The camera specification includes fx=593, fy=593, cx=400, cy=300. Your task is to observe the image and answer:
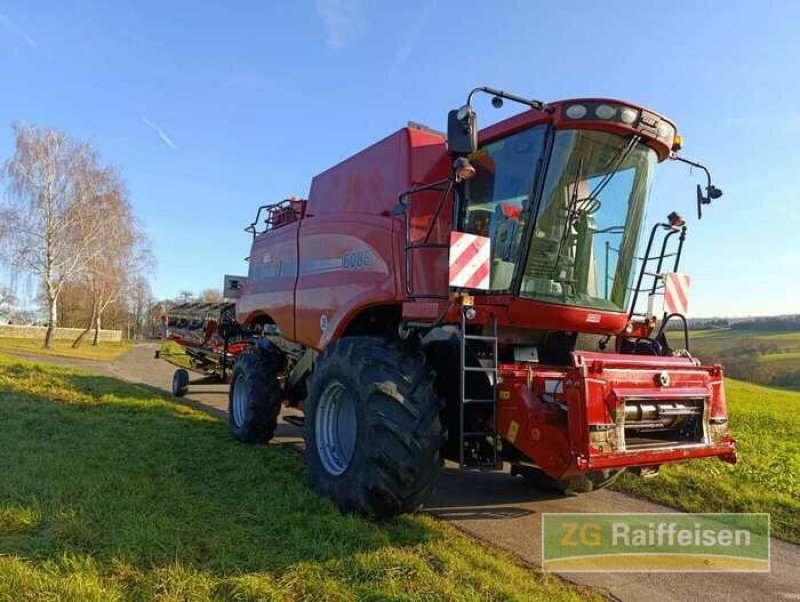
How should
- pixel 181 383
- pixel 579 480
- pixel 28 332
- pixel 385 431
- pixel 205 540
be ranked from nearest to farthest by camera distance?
pixel 205 540
pixel 385 431
pixel 579 480
pixel 181 383
pixel 28 332

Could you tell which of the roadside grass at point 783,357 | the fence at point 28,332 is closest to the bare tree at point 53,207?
the fence at point 28,332

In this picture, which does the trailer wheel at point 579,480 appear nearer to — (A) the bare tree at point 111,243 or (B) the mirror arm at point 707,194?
(B) the mirror arm at point 707,194

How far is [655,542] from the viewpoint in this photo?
184 inches

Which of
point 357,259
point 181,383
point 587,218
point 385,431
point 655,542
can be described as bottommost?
point 655,542

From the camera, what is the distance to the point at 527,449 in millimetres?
4195

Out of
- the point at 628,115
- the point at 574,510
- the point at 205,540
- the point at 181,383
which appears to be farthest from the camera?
the point at 181,383

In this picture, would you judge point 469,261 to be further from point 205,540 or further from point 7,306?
point 7,306

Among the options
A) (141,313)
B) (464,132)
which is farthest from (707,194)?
(141,313)

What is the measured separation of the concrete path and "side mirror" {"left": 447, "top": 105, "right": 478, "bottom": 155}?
116 inches

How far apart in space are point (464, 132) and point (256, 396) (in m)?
4.54

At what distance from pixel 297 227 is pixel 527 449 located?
4447 millimetres

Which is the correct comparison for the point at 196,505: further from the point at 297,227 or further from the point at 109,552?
the point at 297,227

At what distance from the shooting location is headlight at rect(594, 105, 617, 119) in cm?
458

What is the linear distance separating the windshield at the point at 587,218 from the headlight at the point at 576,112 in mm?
125
